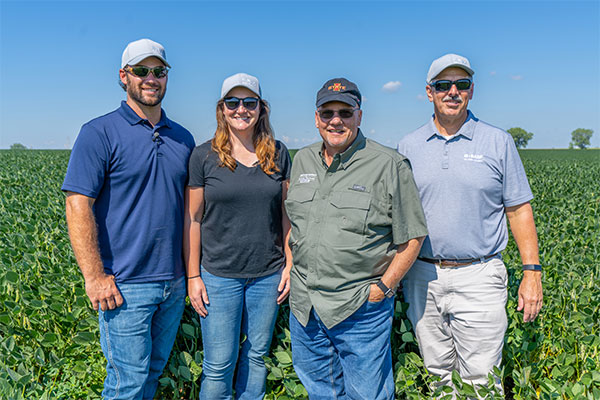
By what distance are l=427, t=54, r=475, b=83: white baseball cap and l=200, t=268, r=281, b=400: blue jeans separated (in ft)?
5.71

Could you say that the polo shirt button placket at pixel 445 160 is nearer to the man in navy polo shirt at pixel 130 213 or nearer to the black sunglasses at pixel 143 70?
the man in navy polo shirt at pixel 130 213

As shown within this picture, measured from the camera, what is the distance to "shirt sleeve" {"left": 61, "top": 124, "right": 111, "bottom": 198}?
2.44 metres

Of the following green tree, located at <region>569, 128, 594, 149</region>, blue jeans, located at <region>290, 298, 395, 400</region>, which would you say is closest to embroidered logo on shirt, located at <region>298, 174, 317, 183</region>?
blue jeans, located at <region>290, 298, 395, 400</region>

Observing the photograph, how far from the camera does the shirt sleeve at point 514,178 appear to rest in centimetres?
268

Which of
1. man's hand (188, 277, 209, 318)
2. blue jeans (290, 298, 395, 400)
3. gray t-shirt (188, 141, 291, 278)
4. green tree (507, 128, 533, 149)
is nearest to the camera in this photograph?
blue jeans (290, 298, 395, 400)

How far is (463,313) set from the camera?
2779mm

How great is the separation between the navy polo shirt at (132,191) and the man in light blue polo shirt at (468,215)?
1.69 meters

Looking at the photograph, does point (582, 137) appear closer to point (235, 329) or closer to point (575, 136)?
point (575, 136)

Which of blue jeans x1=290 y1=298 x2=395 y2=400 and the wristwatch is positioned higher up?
the wristwatch

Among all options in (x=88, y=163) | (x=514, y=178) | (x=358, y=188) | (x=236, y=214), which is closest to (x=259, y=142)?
(x=236, y=214)

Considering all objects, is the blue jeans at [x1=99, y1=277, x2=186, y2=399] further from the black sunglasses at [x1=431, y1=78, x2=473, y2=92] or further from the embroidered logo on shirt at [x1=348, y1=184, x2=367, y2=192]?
the black sunglasses at [x1=431, y1=78, x2=473, y2=92]

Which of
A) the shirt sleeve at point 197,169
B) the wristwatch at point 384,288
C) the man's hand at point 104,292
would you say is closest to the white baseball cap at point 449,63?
the wristwatch at point 384,288

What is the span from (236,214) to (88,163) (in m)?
0.94

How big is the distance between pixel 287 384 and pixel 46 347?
203 cm
